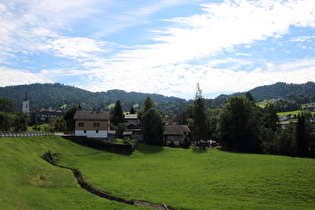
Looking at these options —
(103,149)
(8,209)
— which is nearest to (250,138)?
(103,149)

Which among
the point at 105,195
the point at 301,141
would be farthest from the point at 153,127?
the point at 105,195

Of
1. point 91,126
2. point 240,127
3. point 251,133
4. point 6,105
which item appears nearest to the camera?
point 91,126

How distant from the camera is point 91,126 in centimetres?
6353

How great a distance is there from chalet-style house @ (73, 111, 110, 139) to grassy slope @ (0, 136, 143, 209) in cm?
2411

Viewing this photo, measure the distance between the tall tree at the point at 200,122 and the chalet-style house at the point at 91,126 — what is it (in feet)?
Result: 80.8

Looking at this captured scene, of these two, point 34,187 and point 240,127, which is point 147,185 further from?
point 240,127

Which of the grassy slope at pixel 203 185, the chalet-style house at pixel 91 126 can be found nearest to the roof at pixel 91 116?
the chalet-style house at pixel 91 126

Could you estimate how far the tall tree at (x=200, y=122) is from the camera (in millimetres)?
68875

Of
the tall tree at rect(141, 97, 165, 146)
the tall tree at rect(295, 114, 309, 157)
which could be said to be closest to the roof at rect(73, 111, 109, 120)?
the tall tree at rect(141, 97, 165, 146)

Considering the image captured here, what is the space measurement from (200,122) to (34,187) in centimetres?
5176

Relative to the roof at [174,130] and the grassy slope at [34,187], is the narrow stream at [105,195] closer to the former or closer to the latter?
the grassy slope at [34,187]

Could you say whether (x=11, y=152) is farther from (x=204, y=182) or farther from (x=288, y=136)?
(x=288, y=136)

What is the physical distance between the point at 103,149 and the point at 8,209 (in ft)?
122

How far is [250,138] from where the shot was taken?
2682 inches
